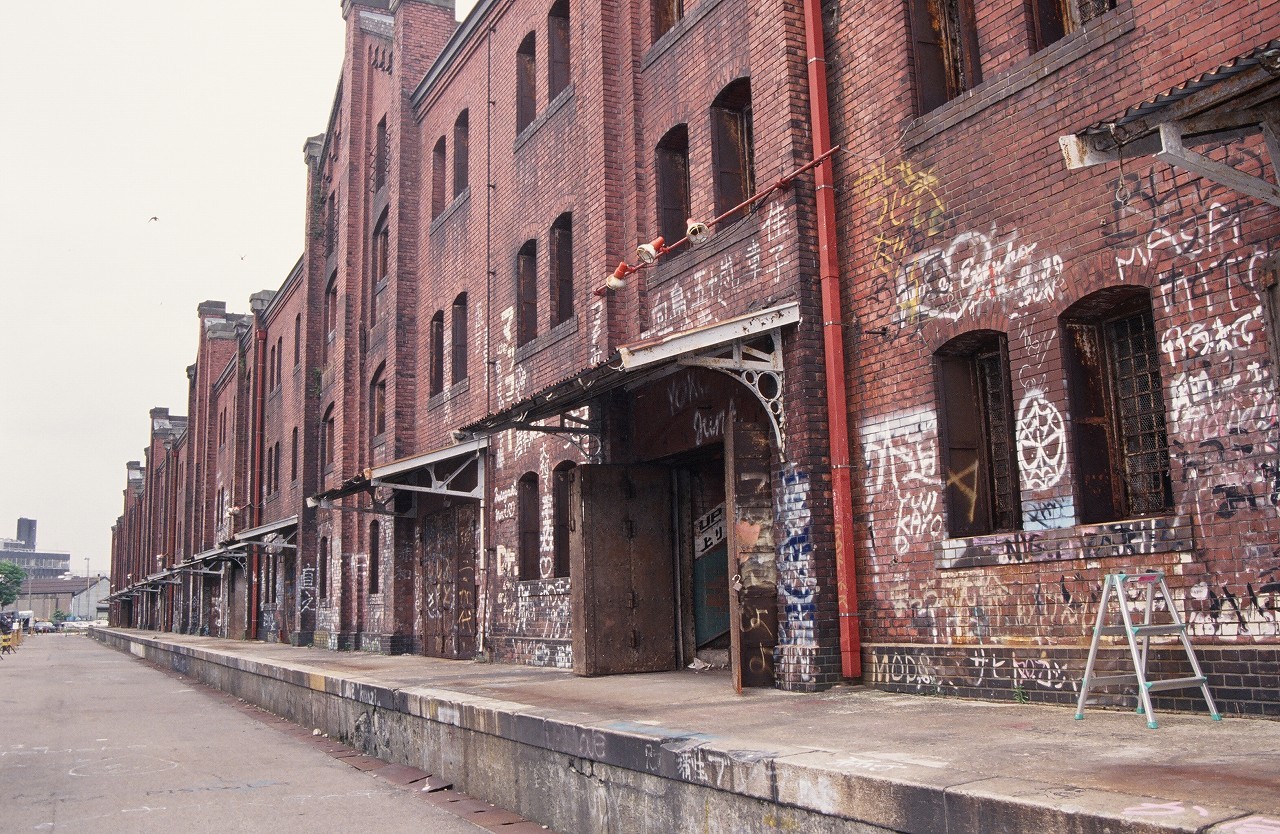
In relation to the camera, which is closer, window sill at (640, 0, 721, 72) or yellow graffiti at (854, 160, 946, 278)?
yellow graffiti at (854, 160, 946, 278)

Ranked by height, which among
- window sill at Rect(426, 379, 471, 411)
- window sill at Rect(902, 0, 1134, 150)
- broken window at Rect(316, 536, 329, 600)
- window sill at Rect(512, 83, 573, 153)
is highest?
window sill at Rect(512, 83, 573, 153)

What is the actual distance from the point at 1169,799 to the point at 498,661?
41.4 feet

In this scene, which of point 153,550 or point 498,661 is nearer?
point 498,661

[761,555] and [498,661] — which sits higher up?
[761,555]

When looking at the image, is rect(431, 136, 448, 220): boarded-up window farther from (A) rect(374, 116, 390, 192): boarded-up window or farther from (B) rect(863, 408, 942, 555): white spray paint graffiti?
(B) rect(863, 408, 942, 555): white spray paint graffiti

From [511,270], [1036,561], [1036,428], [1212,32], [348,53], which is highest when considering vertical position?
[348,53]

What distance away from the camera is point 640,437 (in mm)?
12883

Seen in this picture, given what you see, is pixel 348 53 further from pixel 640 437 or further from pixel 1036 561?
pixel 1036 561

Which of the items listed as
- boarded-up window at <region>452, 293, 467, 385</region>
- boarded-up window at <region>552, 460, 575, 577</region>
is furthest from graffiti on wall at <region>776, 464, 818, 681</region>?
boarded-up window at <region>452, 293, 467, 385</region>

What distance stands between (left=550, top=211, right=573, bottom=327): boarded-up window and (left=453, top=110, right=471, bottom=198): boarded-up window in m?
4.71

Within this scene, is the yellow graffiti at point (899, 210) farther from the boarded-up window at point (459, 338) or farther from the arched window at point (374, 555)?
the arched window at point (374, 555)

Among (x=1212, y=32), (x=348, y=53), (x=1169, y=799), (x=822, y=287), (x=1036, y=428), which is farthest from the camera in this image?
(x=348, y=53)

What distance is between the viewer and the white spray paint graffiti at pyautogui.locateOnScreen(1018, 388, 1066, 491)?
7.56m

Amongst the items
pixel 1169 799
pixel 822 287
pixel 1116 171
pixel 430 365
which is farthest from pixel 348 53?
pixel 1169 799
